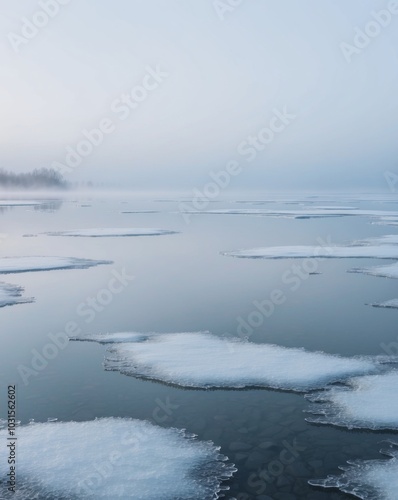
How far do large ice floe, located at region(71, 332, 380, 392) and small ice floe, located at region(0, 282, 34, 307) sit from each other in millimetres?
3630

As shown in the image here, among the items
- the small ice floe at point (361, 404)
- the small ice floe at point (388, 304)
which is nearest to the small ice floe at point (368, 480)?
the small ice floe at point (361, 404)

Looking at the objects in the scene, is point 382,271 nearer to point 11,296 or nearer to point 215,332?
point 215,332

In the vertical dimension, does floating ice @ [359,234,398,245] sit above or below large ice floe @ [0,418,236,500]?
above

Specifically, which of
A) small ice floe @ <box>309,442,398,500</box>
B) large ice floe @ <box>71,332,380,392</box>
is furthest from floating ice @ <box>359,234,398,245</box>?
small ice floe @ <box>309,442,398,500</box>

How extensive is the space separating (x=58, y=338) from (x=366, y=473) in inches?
212

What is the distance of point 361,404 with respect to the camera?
20.2 ft

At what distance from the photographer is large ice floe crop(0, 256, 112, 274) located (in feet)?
50.5

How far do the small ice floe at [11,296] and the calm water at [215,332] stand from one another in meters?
0.25

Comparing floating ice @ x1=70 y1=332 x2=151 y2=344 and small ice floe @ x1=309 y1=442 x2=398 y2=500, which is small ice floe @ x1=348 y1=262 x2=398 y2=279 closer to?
floating ice @ x1=70 y1=332 x2=151 y2=344

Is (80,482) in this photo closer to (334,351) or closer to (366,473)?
(366,473)

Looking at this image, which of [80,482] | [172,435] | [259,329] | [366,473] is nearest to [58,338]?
[259,329]

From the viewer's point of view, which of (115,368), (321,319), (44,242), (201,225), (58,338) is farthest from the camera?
(201,225)

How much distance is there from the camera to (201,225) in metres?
32.8

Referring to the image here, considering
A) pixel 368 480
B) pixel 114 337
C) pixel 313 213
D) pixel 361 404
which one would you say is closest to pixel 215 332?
pixel 114 337
